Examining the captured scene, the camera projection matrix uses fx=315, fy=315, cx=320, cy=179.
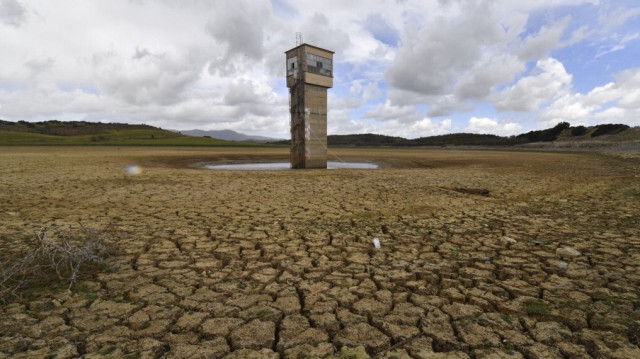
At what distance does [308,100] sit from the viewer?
20094mm

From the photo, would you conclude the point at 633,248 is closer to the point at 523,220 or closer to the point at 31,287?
the point at 523,220

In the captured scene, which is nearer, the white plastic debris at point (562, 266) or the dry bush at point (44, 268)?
the dry bush at point (44, 268)

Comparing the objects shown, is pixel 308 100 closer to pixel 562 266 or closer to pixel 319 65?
pixel 319 65

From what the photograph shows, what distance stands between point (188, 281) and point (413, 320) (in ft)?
Answer: 7.33

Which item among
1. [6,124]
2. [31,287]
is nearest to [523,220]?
[31,287]

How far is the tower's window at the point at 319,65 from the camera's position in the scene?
19.7 m

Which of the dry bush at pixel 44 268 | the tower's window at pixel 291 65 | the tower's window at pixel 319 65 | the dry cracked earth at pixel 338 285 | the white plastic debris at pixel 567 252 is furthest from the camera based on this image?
the tower's window at pixel 291 65

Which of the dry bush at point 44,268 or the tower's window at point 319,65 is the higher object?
the tower's window at point 319,65

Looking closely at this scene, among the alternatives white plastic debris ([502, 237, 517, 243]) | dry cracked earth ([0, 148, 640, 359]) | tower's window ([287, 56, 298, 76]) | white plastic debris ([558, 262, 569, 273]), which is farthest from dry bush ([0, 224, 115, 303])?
tower's window ([287, 56, 298, 76])

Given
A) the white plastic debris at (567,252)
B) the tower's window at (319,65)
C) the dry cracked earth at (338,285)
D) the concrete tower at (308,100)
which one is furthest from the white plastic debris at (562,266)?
the tower's window at (319,65)

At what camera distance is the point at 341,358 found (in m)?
2.12

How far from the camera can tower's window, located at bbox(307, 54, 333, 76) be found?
19.7m

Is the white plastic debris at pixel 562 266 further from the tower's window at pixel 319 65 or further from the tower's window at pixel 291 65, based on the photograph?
the tower's window at pixel 291 65

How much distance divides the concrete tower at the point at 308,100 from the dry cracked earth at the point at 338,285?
1415 centimetres
